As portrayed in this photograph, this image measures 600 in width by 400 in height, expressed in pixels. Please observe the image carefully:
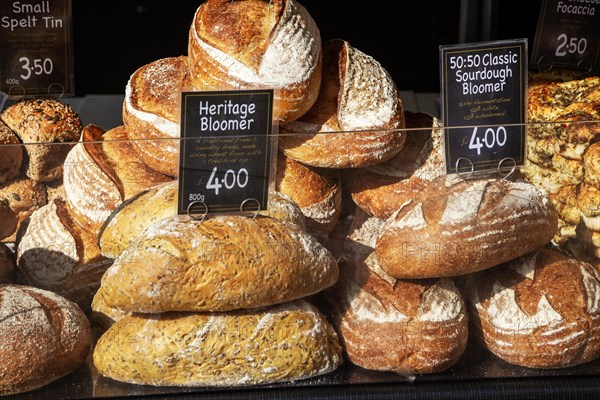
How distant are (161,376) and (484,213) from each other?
29.6 inches

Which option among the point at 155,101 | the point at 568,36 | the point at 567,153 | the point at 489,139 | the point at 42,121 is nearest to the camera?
the point at 489,139

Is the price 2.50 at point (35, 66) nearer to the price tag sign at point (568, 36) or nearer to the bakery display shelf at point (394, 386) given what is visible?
the bakery display shelf at point (394, 386)

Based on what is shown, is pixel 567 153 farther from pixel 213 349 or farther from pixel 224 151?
pixel 213 349

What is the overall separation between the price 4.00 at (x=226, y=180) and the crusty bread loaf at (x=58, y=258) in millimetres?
322

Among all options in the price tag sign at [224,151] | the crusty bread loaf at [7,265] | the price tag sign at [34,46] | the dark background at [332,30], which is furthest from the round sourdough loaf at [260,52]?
the dark background at [332,30]

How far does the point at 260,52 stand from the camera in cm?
204

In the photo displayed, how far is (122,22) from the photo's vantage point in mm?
3357

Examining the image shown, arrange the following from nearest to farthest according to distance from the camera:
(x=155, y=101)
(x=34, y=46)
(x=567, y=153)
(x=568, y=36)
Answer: (x=155, y=101), (x=567, y=153), (x=34, y=46), (x=568, y=36)

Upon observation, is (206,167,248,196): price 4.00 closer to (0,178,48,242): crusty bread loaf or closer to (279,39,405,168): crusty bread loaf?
(279,39,405,168): crusty bread loaf

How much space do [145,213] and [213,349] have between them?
349 mm

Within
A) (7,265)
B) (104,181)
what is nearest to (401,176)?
(104,181)

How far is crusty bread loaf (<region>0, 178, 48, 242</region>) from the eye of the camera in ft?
5.89

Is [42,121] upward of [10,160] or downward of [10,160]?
downward

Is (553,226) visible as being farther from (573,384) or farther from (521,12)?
(521,12)
